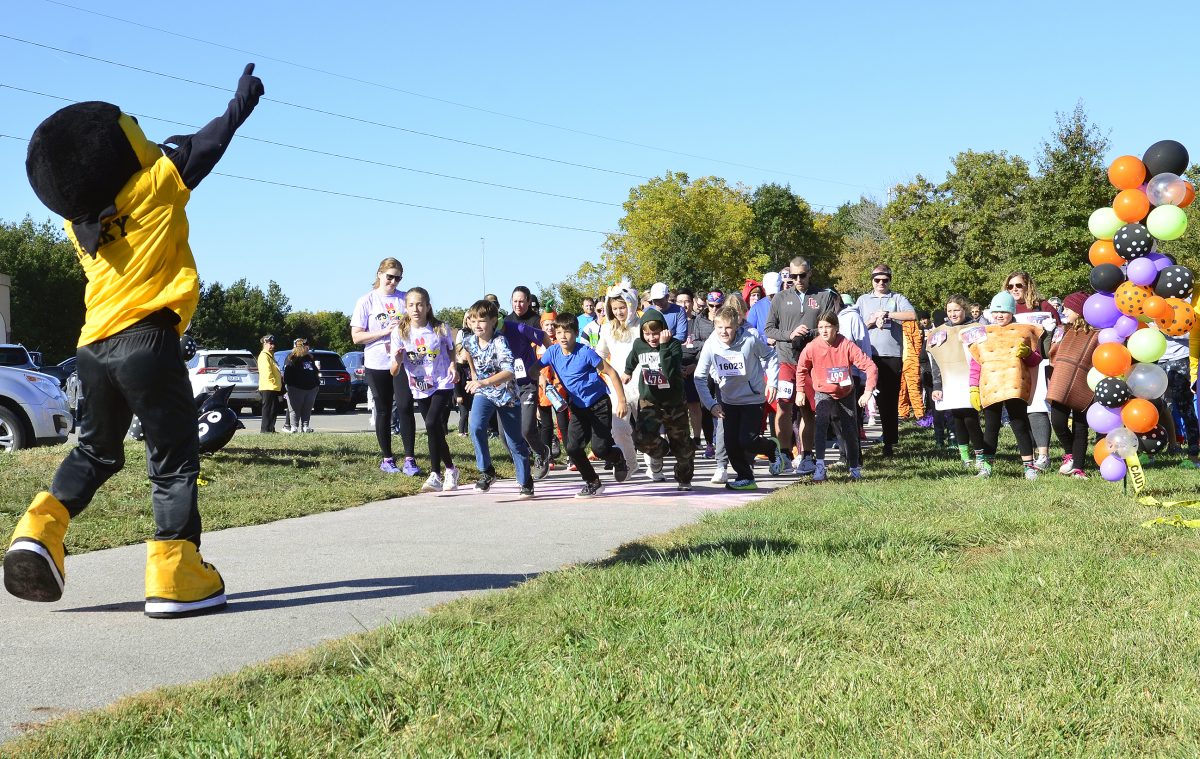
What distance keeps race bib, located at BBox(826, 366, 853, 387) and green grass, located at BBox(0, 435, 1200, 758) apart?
4.39 meters

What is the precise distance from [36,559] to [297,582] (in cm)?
145

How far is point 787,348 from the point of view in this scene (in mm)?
12320

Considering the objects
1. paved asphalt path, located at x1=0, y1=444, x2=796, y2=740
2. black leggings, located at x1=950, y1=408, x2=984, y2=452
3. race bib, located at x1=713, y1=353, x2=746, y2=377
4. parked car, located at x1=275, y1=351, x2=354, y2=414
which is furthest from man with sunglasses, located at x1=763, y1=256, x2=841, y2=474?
parked car, located at x1=275, y1=351, x2=354, y2=414

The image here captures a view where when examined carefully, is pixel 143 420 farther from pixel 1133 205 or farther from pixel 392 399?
pixel 1133 205

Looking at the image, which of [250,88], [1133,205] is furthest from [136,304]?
Result: [1133,205]

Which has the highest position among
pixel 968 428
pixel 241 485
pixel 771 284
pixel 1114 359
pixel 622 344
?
pixel 771 284

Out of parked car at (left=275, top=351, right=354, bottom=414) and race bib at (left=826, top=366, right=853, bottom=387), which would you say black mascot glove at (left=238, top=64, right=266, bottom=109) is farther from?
parked car at (left=275, top=351, right=354, bottom=414)

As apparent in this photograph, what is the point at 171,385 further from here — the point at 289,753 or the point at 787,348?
the point at 787,348

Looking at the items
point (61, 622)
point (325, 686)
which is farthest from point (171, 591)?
point (325, 686)

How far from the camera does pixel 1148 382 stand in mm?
8430

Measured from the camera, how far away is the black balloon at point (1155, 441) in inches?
409

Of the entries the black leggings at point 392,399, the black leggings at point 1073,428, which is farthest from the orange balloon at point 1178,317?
the black leggings at point 392,399

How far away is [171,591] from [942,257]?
55.3 metres

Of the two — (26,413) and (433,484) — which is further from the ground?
(26,413)
